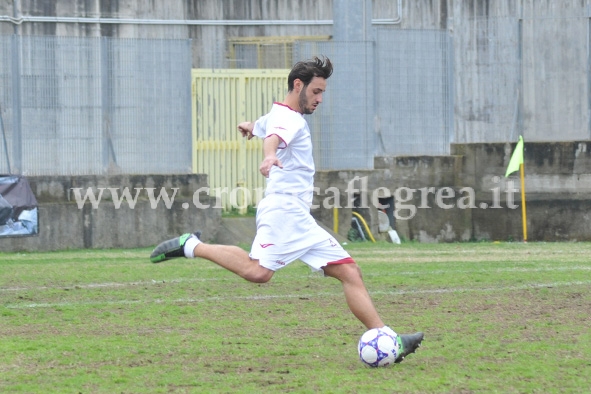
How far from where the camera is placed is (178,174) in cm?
1962

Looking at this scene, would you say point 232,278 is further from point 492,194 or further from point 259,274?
point 492,194

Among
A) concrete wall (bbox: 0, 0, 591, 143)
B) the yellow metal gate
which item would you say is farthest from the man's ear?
concrete wall (bbox: 0, 0, 591, 143)

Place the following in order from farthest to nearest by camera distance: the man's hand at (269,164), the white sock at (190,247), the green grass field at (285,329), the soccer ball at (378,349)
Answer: the white sock at (190,247)
the soccer ball at (378,349)
the man's hand at (269,164)
the green grass field at (285,329)

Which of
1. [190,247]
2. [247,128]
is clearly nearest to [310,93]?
[247,128]

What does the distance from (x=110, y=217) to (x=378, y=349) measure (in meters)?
12.8

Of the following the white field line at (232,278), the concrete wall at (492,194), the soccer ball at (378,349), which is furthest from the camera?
the concrete wall at (492,194)

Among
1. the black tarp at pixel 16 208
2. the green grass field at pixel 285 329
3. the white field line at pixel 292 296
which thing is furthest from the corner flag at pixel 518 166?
the white field line at pixel 292 296

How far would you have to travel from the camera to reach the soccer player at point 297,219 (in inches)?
269

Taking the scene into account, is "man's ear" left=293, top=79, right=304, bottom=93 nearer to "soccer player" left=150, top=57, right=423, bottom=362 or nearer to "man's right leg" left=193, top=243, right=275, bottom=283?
"soccer player" left=150, top=57, right=423, bottom=362

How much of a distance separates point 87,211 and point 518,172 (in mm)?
8380

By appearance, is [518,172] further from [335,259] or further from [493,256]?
[335,259]

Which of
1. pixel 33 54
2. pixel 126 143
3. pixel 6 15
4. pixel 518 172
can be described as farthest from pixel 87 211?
pixel 518 172

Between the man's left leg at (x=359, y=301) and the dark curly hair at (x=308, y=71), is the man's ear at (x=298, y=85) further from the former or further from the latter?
the man's left leg at (x=359, y=301)

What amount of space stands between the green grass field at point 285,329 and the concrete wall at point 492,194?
725 centimetres
